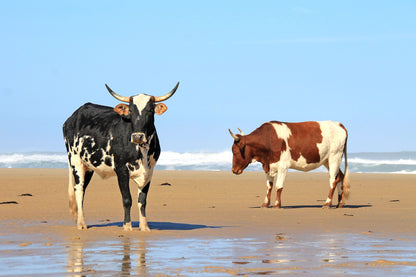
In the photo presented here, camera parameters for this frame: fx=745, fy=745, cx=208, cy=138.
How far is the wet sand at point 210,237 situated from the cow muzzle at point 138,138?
1518 mm

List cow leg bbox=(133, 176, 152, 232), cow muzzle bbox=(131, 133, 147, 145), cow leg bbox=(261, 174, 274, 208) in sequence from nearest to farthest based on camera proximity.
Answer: cow muzzle bbox=(131, 133, 147, 145), cow leg bbox=(133, 176, 152, 232), cow leg bbox=(261, 174, 274, 208)

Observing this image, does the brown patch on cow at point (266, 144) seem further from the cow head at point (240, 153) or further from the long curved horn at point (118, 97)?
the long curved horn at point (118, 97)

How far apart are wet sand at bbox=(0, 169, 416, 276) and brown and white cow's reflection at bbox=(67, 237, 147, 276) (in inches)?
0.5

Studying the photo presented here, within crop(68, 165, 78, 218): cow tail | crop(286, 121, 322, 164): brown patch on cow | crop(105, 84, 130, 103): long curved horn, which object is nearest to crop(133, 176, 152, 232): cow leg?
crop(105, 84, 130, 103): long curved horn

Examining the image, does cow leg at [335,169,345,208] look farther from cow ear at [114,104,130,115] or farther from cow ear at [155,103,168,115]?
cow ear at [114,104,130,115]

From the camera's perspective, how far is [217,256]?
9.38 meters

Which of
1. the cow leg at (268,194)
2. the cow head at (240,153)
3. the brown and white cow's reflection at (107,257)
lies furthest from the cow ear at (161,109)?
the cow head at (240,153)

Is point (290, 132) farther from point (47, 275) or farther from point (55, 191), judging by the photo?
A: point (47, 275)

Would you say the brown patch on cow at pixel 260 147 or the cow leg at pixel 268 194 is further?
the brown patch on cow at pixel 260 147

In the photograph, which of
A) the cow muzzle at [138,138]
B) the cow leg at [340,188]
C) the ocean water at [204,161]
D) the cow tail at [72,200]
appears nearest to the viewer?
the cow muzzle at [138,138]

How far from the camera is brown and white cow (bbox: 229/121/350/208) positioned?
1900 centimetres

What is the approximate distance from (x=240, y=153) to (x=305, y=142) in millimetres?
1756

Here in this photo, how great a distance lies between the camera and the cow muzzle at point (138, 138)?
477 inches

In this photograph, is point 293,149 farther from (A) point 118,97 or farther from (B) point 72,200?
(A) point 118,97
